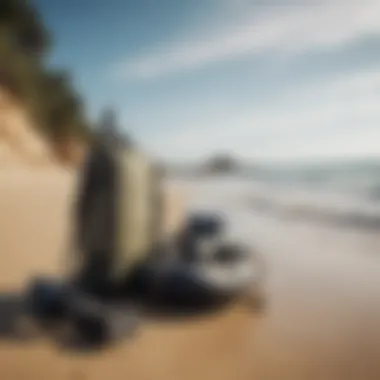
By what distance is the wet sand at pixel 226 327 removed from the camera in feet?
3.79

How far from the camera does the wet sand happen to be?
1155 millimetres

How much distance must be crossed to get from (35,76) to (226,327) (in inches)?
26.2

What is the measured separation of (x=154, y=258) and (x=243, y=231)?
0.70 ft

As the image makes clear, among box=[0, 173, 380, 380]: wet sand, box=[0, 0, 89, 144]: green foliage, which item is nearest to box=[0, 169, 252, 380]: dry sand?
box=[0, 173, 380, 380]: wet sand

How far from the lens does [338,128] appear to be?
4.17 feet

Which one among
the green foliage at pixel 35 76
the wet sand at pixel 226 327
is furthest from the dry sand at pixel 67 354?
the green foliage at pixel 35 76

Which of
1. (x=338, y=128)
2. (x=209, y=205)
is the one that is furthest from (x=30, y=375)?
(x=338, y=128)

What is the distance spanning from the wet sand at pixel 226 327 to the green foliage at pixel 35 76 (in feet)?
0.39

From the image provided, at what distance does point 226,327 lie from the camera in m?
1.18

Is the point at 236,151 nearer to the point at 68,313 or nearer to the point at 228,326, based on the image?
the point at 228,326

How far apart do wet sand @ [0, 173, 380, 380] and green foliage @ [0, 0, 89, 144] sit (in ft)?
0.39

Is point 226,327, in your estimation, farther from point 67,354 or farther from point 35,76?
point 35,76

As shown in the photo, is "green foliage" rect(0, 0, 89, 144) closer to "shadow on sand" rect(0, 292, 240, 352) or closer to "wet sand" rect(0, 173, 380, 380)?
"wet sand" rect(0, 173, 380, 380)

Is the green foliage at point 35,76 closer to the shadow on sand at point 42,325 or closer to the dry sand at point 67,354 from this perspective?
the dry sand at point 67,354
